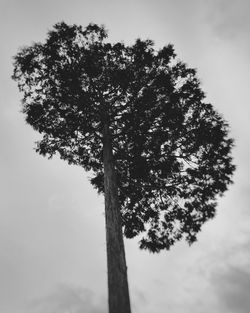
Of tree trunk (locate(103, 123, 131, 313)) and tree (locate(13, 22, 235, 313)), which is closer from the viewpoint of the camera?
tree trunk (locate(103, 123, 131, 313))

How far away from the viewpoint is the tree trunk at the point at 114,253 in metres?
7.34

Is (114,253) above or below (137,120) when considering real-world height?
below

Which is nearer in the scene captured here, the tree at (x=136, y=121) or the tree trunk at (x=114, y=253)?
the tree trunk at (x=114, y=253)

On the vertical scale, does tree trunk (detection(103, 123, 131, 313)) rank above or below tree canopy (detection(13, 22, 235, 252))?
below

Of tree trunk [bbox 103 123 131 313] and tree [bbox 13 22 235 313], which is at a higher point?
tree [bbox 13 22 235 313]

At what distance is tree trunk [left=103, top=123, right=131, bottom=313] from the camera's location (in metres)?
7.34

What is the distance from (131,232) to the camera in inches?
501

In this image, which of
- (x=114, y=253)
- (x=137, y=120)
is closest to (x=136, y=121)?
(x=137, y=120)

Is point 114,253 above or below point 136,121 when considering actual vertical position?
below

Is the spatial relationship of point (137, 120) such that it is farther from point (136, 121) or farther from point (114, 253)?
point (114, 253)

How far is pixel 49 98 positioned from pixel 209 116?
6112mm

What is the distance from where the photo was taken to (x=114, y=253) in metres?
8.22

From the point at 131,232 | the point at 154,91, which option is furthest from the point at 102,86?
the point at 131,232

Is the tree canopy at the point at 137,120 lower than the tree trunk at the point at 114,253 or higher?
→ higher
